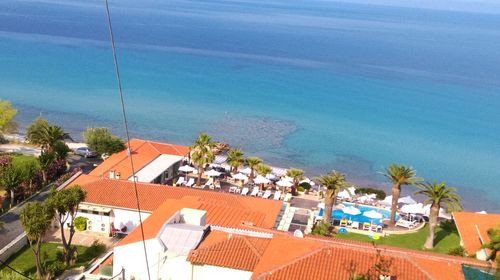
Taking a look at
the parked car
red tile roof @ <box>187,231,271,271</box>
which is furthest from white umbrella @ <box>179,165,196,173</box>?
red tile roof @ <box>187,231,271,271</box>

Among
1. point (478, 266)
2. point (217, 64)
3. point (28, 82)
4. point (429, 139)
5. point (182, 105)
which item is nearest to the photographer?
point (478, 266)

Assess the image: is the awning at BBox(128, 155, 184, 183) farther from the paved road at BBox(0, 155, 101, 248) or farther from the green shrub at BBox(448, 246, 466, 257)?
the green shrub at BBox(448, 246, 466, 257)

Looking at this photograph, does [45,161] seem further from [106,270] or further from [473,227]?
[473,227]

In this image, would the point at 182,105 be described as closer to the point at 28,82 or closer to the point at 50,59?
the point at 28,82

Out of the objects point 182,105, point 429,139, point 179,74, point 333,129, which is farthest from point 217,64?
point 429,139

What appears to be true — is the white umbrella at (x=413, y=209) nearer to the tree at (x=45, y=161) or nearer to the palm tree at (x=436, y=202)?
the palm tree at (x=436, y=202)

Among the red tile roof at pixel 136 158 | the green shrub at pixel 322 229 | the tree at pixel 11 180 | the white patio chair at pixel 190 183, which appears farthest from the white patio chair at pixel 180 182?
the green shrub at pixel 322 229
